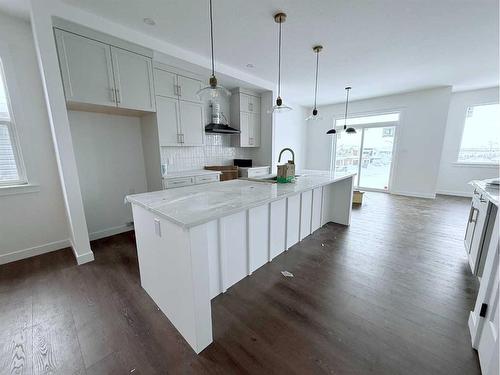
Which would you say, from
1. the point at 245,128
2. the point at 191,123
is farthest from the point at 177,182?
the point at 245,128

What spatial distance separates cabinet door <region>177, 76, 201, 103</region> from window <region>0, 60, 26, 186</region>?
197cm

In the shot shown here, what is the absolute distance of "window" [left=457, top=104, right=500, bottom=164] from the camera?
4.77m

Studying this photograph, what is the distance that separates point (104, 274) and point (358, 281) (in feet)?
8.77

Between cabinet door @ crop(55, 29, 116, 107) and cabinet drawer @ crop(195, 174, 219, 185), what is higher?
cabinet door @ crop(55, 29, 116, 107)

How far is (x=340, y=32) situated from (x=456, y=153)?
5.26 meters

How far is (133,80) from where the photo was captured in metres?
2.67

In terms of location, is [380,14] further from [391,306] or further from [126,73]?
[126,73]

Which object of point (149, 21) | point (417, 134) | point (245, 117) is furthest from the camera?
point (417, 134)

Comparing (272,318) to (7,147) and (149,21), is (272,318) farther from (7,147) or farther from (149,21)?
(7,147)

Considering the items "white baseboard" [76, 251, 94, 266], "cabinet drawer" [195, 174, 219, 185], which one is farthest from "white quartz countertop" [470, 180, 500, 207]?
"white baseboard" [76, 251, 94, 266]

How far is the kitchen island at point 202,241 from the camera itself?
123 cm

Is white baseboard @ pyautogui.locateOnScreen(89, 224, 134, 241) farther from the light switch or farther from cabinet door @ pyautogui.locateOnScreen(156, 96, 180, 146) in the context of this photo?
the light switch

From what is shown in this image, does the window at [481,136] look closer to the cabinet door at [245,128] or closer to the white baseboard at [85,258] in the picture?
the cabinet door at [245,128]

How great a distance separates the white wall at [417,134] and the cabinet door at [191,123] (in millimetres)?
4855
